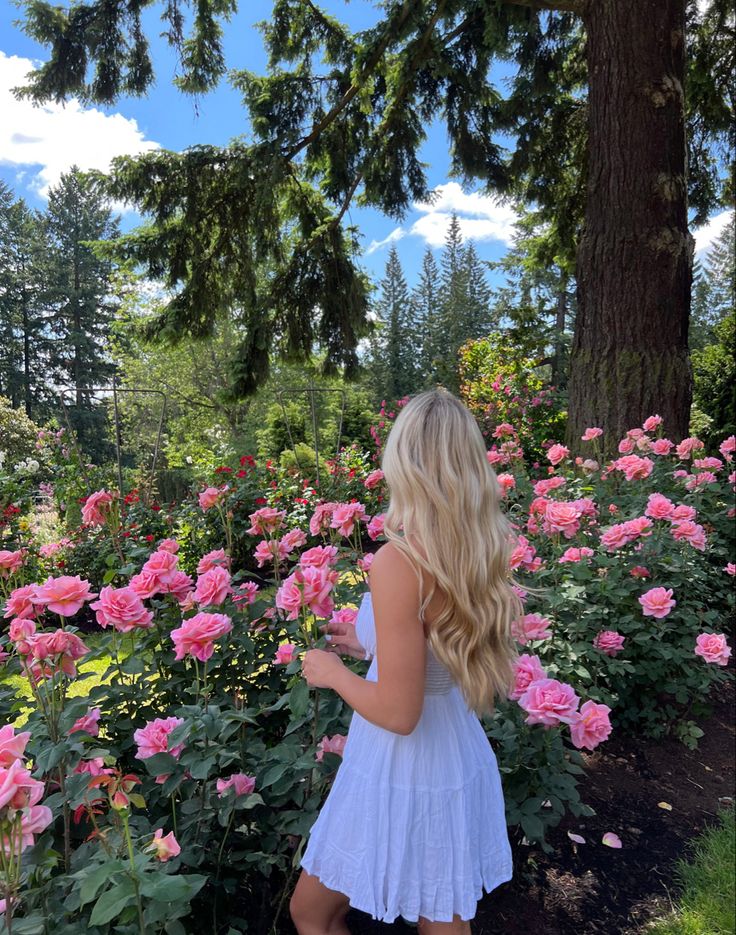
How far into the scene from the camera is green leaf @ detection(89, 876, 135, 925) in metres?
0.85

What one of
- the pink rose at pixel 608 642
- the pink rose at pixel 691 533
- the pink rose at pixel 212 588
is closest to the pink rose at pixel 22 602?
the pink rose at pixel 212 588

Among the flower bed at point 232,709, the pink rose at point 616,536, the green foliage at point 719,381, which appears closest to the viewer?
the flower bed at point 232,709

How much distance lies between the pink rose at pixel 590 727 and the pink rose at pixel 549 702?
0.15 meters


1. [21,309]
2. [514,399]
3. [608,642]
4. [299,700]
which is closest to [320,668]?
[299,700]

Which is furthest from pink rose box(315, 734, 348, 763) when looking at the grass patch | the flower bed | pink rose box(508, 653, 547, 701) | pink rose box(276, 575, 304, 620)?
the grass patch

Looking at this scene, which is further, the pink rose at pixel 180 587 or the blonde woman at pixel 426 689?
the pink rose at pixel 180 587

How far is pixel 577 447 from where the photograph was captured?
4492mm

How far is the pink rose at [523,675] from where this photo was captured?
4.71 ft

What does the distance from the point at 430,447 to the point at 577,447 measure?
3631 millimetres

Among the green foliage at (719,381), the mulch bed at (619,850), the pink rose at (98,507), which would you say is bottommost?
the mulch bed at (619,850)

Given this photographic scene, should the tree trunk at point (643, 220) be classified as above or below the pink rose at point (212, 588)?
above

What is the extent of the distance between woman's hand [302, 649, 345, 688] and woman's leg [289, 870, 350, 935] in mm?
381

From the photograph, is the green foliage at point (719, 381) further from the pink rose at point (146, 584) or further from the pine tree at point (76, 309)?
the pine tree at point (76, 309)

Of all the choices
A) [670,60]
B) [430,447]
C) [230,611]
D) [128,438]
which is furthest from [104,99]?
[128,438]
